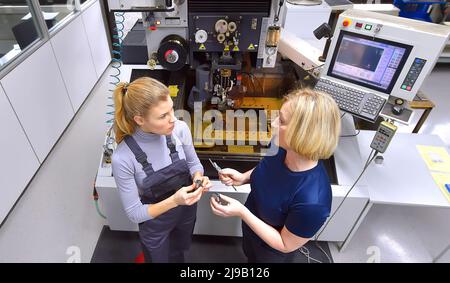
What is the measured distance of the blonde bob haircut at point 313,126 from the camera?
920 millimetres

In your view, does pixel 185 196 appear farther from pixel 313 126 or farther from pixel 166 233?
pixel 313 126

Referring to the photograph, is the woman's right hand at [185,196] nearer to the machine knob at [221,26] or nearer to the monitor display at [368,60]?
the machine knob at [221,26]

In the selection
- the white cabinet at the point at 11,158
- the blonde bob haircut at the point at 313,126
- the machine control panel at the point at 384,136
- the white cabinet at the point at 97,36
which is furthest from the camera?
the white cabinet at the point at 97,36

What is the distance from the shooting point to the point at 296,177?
3.40ft

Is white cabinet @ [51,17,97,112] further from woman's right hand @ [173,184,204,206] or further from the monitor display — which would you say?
the monitor display

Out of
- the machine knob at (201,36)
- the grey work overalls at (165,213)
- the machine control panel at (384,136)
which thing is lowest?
the grey work overalls at (165,213)

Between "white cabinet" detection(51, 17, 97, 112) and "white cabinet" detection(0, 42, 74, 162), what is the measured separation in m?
0.12

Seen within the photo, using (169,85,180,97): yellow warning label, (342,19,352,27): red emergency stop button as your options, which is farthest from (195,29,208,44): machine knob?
(342,19,352,27): red emergency stop button

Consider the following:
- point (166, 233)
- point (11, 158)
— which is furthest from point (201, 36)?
point (11, 158)

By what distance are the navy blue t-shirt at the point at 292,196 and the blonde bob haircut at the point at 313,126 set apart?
0.40 ft

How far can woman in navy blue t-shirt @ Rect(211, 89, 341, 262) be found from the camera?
3.04 feet

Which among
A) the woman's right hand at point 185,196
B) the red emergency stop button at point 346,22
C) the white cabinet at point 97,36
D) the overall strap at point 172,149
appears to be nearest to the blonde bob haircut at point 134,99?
the overall strap at point 172,149

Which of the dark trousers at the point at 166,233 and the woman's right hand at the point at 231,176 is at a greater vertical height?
the woman's right hand at the point at 231,176
